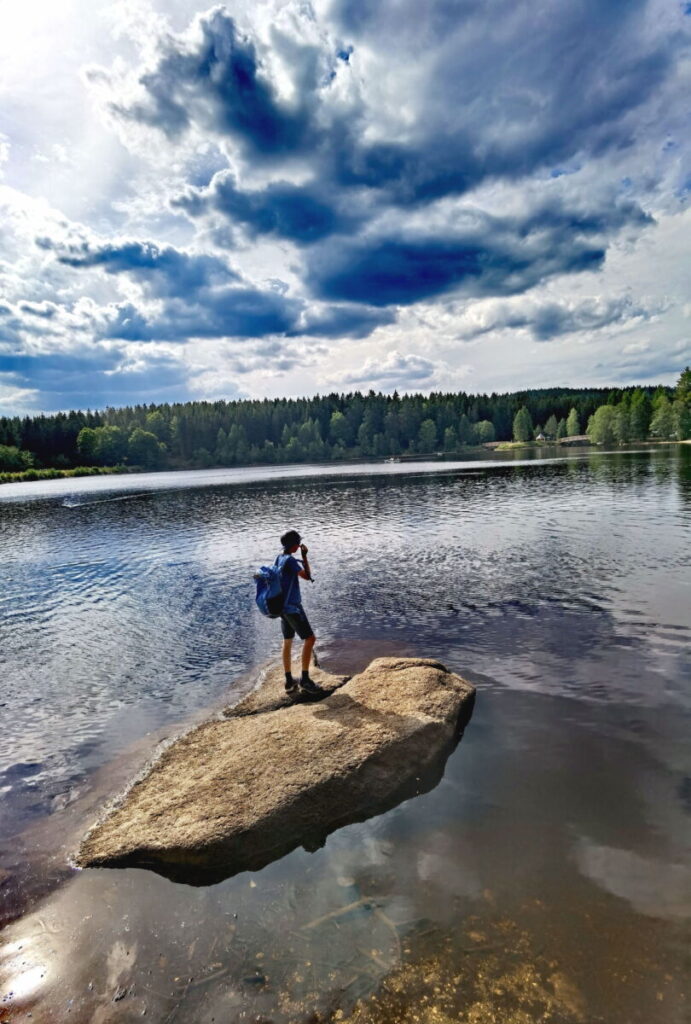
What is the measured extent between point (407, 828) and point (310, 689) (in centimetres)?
480

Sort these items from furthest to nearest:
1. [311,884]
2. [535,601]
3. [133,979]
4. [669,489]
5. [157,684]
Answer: [669,489]
[535,601]
[157,684]
[311,884]
[133,979]

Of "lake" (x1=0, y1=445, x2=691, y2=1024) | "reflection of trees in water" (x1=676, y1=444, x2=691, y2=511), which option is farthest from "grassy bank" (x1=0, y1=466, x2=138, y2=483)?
"reflection of trees in water" (x1=676, y1=444, x2=691, y2=511)

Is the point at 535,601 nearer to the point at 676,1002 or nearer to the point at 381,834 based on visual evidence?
the point at 381,834

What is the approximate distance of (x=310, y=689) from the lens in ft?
41.1

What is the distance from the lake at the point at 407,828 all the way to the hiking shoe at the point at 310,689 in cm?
242

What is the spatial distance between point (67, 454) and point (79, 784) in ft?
703

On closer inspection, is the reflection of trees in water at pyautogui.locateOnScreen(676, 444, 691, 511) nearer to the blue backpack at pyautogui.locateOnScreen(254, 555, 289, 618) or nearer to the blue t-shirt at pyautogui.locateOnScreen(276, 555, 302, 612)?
the blue t-shirt at pyautogui.locateOnScreen(276, 555, 302, 612)

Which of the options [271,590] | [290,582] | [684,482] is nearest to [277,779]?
[271,590]

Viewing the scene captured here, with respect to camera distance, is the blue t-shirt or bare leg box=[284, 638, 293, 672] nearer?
the blue t-shirt

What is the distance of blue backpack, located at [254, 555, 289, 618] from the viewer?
12406 mm

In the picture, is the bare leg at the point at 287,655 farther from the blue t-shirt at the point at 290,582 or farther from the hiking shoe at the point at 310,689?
the blue t-shirt at the point at 290,582

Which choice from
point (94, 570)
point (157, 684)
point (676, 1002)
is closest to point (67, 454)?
point (94, 570)

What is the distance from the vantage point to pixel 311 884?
711 centimetres

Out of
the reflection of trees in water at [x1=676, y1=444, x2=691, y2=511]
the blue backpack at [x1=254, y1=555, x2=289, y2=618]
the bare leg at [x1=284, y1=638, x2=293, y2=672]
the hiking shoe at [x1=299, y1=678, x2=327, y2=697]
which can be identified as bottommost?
the reflection of trees in water at [x1=676, y1=444, x2=691, y2=511]
